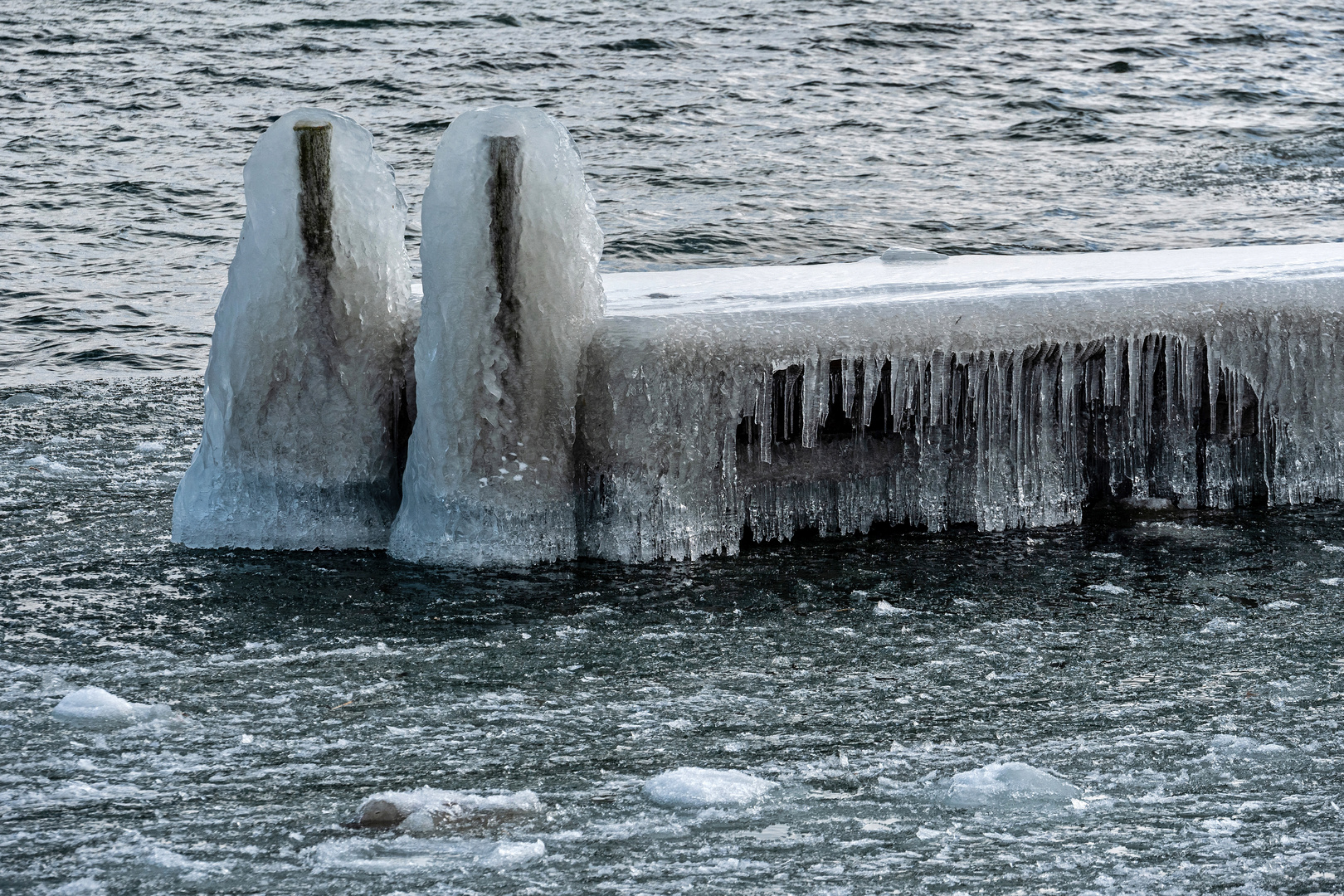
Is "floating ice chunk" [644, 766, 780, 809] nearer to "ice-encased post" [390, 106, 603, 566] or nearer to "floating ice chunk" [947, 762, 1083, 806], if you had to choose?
"floating ice chunk" [947, 762, 1083, 806]

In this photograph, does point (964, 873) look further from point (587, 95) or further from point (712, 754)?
point (587, 95)

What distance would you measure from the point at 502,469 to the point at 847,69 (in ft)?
64.7

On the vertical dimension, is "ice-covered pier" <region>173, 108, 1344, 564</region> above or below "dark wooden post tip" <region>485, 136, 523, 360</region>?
below

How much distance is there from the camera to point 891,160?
65.9 ft

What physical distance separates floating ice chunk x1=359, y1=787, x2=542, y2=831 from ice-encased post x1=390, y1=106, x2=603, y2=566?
218cm

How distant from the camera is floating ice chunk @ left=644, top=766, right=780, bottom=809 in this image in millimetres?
3756

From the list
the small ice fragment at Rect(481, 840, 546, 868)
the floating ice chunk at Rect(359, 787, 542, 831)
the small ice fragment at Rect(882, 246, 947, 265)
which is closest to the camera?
the small ice fragment at Rect(481, 840, 546, 868)

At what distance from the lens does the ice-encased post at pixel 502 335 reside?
18.8ft

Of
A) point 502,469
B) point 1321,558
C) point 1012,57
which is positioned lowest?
point 1321,558

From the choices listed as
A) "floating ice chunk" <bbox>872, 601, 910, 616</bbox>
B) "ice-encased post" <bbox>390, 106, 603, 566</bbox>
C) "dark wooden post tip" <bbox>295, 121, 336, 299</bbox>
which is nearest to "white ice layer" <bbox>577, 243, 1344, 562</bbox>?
"ice-encased post" <bbox>390, 106, 603, 566</bbox>

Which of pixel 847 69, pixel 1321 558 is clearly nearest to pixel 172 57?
pixel 847 69

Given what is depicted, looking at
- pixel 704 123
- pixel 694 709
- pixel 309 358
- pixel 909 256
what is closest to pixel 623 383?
pixel 309 358

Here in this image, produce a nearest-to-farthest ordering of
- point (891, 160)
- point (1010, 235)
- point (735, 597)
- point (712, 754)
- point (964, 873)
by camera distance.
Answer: point (964, 873), point (712, 754), point (735, 597), point (1010, 235), point (891, 160)

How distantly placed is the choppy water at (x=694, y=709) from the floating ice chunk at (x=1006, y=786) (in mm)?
33
